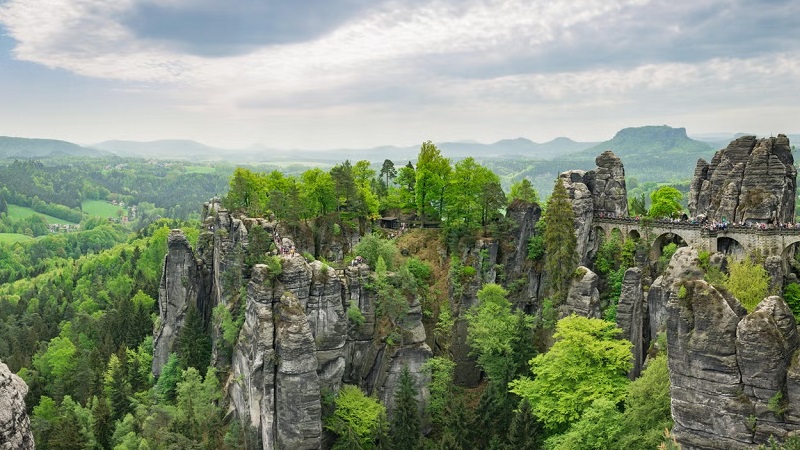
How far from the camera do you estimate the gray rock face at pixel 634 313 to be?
47.8 meters

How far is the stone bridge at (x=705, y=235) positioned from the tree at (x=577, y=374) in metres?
16.3

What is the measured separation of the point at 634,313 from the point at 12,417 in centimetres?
4353

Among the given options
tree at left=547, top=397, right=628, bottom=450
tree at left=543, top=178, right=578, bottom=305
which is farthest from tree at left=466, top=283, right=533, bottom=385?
tree at left=547, top=397, right=628, bottom=450

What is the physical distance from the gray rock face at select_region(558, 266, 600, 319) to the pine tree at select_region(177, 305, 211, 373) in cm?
3657

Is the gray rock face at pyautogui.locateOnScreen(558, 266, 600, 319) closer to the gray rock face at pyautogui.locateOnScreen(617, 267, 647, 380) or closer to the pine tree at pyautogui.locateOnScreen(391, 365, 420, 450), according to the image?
the gray rock face at pyautogui.locateOnScreen(617, 267, 647, 380)

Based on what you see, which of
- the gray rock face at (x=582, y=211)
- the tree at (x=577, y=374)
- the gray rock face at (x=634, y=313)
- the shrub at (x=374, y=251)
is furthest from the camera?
the gray rock face at (x=582, y=211)

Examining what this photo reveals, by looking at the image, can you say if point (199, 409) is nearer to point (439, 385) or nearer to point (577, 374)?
point (439, 385)

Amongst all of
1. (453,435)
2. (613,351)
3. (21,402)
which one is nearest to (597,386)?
(613,351)

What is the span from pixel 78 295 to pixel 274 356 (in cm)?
9351

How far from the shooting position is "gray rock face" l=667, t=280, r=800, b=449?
27.6 metres

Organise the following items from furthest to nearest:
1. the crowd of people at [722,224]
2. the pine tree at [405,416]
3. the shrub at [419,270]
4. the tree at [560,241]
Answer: the shrub at [419,270]
the tree at [560,241]
the crowd of people at [722,224]
the pine tree at [405,416]

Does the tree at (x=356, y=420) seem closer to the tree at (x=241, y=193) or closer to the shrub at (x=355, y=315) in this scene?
the shrub at (x=355, y=315)

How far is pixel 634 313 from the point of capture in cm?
4831

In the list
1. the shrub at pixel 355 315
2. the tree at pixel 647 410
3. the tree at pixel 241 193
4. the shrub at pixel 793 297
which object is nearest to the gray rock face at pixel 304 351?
the shrub at pixel 355 315
